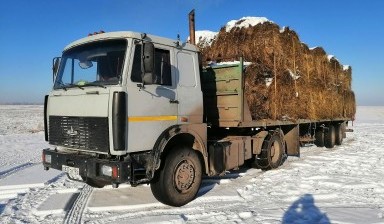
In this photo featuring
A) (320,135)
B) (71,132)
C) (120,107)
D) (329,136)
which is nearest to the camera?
(120,107)

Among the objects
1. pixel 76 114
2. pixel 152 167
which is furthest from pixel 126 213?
pixel 76 114

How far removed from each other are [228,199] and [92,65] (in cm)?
331

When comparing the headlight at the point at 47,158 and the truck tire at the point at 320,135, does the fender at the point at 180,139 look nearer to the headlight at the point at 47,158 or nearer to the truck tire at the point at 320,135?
the headlight at the point at 47,158

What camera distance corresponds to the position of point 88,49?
18.5ft

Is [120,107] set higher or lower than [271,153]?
higher

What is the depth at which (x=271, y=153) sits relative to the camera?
8.91 meters

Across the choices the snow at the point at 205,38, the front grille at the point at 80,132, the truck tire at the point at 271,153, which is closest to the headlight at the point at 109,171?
the front grille at the point at 80,132

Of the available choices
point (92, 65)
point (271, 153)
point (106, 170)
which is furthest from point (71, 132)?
point (271, 153)

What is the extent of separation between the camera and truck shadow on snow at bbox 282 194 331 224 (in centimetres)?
500

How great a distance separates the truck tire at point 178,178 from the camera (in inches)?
220

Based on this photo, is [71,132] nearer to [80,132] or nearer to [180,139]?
[80,132]

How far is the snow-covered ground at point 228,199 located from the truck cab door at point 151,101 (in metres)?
1.26

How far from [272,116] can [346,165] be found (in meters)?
2.60

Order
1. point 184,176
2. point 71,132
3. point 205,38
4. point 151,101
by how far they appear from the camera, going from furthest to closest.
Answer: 1. point 205,38
2. point 184,176
3. point 71,132
4. point 151,101
